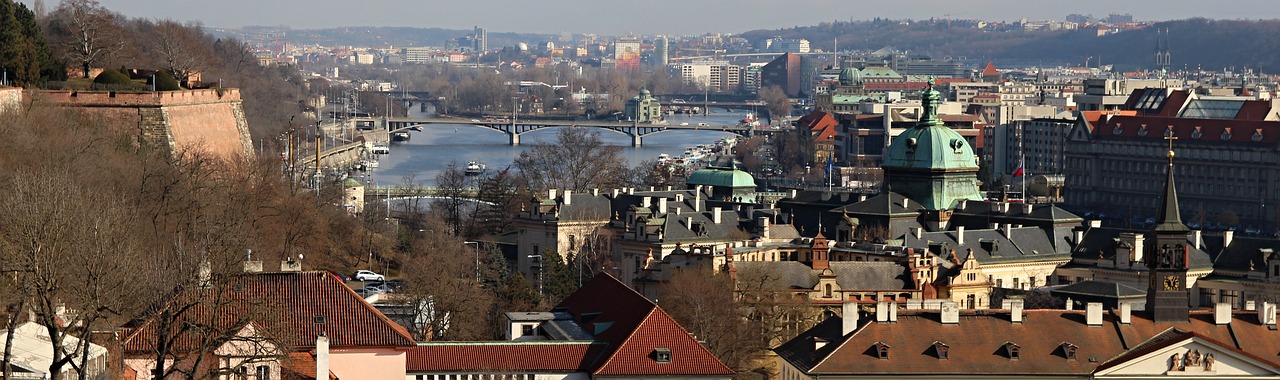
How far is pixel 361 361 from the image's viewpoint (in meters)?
37.0

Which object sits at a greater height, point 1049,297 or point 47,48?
point 47,48

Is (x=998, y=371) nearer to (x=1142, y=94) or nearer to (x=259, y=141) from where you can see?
(x=259, y=141)

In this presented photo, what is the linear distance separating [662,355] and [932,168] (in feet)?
120

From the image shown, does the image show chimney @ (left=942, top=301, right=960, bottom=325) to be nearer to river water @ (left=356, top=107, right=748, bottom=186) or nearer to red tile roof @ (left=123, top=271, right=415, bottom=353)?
red tile roof @ (left=123, top=271, right=415, bottom=353)

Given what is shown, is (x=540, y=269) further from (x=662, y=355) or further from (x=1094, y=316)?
(x=662, y=355)

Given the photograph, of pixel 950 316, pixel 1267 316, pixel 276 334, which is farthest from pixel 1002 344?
pixel 276 334

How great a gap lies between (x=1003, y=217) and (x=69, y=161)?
94.7ft

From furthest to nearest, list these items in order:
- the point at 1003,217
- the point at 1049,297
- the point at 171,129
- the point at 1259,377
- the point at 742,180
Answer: the point at 742,180, the point at 1003,217, the point at 171,129, the point at 1049,297, the point at 1259,377

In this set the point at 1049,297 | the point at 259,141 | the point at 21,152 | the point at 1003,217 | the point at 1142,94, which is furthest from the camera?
the point at 1142,94

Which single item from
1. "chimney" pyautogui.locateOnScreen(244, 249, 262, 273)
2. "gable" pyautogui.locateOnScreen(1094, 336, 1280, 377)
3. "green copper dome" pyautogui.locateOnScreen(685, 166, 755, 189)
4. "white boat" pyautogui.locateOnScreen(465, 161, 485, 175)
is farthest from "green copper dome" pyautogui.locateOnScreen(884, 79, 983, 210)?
"white boat" pyautogui.locateOnScreen(465, 161, 485, 175)

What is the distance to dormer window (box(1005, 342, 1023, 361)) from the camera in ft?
134

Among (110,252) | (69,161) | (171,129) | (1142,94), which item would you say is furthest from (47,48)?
(1142,94)

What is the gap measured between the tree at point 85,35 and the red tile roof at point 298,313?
30.1m

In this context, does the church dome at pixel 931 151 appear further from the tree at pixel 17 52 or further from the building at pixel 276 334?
the building at pixel 276 334
